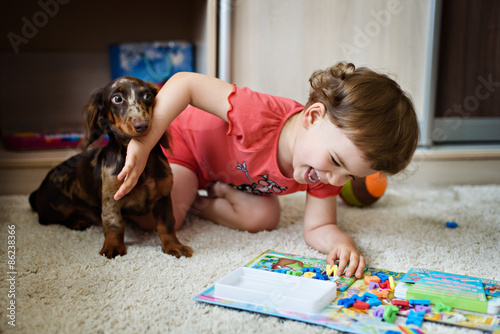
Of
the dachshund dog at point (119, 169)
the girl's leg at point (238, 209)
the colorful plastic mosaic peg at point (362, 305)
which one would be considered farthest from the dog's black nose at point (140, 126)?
→ the colorful plastic mosaic peg at point (362, 305)

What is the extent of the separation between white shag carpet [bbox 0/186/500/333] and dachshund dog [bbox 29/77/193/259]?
0.17 ft

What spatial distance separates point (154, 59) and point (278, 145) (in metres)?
0.88

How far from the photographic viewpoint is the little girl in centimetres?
84

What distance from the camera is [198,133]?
1115 mm

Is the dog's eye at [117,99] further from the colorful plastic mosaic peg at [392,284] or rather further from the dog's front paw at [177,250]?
the colorful plastic mosaic peg at [392,284]

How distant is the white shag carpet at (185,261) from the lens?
2.20 ft

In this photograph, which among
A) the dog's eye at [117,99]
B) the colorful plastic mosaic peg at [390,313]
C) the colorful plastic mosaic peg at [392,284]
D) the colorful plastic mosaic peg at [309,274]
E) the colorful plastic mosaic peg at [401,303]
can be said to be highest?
the dog's eye at [117,99]

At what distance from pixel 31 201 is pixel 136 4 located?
3.11 ft

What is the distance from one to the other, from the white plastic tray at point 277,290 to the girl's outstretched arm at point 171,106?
26 cm

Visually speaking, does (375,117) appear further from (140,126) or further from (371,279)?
(140,126)

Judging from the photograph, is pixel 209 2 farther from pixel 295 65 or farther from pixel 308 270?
pixel 308 270
